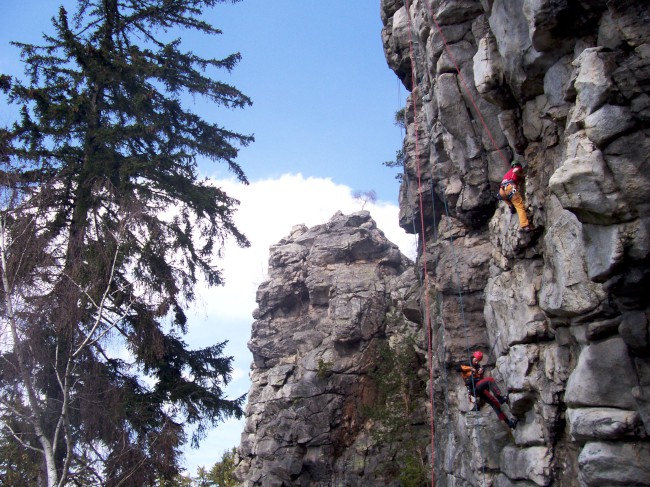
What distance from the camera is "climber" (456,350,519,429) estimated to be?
12.1m

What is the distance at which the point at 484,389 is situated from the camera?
12.4 meters

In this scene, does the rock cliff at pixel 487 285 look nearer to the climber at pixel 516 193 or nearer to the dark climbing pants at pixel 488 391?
the climber at pixel 516 193

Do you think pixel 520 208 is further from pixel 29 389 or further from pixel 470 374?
pixel 29 389

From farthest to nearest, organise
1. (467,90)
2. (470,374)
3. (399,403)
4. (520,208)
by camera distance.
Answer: (399,403) → (467,90) → (470,374) → (520,208)

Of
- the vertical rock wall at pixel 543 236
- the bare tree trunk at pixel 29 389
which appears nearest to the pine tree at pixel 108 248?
the bare tree trunk at pixel 29 389

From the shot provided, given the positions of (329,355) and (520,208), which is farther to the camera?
(329,355)

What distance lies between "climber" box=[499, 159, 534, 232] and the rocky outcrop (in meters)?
7.97

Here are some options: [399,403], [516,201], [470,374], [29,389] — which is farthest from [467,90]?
[29,389]

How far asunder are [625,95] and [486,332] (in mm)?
7371

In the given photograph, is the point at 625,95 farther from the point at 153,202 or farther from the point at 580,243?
the point at 153,202

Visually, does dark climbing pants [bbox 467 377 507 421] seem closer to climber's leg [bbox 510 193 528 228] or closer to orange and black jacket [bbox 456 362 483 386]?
orange and black jacket [bbox 456 362 483 386]

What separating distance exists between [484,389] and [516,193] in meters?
4.12

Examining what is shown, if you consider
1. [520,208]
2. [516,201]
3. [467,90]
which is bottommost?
[520,208]

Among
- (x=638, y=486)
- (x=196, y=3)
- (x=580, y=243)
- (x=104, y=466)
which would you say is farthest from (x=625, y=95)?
(x=196, y=3)
